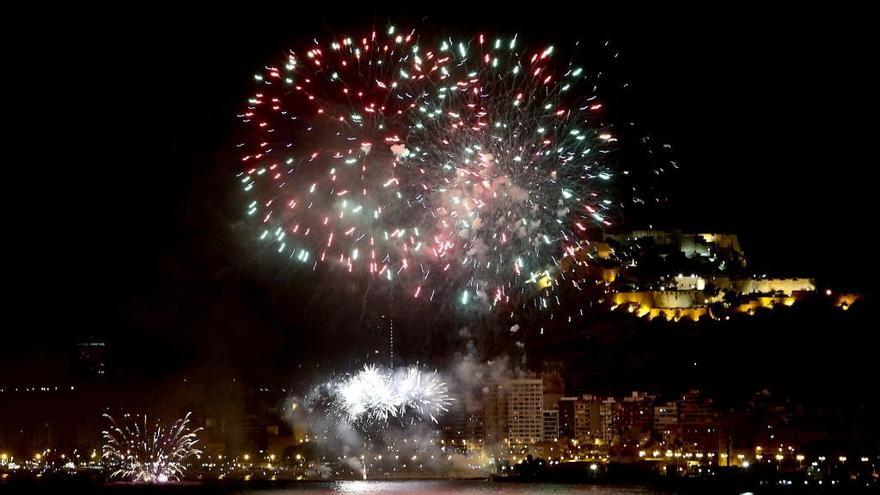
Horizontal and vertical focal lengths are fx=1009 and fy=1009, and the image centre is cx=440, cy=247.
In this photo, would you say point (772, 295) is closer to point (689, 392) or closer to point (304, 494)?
point (689, 392)

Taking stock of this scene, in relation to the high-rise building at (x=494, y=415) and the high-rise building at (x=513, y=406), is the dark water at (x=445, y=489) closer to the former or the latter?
the high-rise building at (x=494, y=415)

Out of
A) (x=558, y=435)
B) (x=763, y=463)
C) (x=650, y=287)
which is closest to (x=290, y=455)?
(x=558, y=435)

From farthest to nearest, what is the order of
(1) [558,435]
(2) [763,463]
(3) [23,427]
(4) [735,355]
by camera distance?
1. (3) [23,427]
2. (1) [558,435]
3. (4) [735,355]
4. (2) [763,463]

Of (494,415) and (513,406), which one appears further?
(494,415)

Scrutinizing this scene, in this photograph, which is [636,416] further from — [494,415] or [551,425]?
[494,415]

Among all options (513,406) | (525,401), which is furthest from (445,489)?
(525,401)

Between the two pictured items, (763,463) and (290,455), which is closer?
(763,463)
